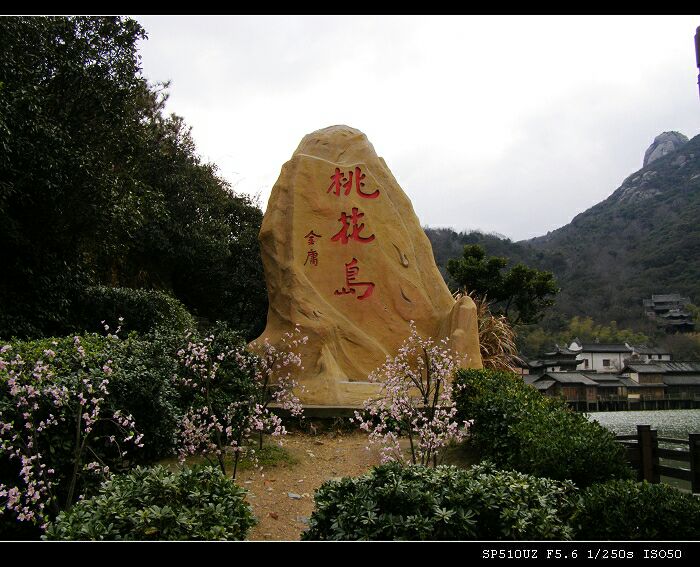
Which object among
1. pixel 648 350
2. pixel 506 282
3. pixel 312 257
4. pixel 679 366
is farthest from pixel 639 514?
pixel 648 350

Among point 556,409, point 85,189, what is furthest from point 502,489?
point 85,189

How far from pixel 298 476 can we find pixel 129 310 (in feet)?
18.1

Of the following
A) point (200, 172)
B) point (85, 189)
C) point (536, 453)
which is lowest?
point (536, 453)

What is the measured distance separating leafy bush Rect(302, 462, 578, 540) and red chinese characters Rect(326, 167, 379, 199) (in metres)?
5.83

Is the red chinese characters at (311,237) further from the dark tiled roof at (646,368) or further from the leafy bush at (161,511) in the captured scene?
the dark tiled roof at (646,368)

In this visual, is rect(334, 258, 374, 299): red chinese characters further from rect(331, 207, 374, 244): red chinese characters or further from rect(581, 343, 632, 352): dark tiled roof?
rect(581, 343, 632, 352): dark tiled roof

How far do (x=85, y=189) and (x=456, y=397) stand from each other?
18.1 ft

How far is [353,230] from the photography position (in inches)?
322

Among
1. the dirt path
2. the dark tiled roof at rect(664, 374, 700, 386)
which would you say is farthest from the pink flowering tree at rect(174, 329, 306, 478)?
the dark tiled roof at rect(664, 374, 700, 386)

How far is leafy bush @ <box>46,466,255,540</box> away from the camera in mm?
2422

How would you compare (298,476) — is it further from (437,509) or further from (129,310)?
(129,310)

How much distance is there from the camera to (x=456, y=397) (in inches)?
245
